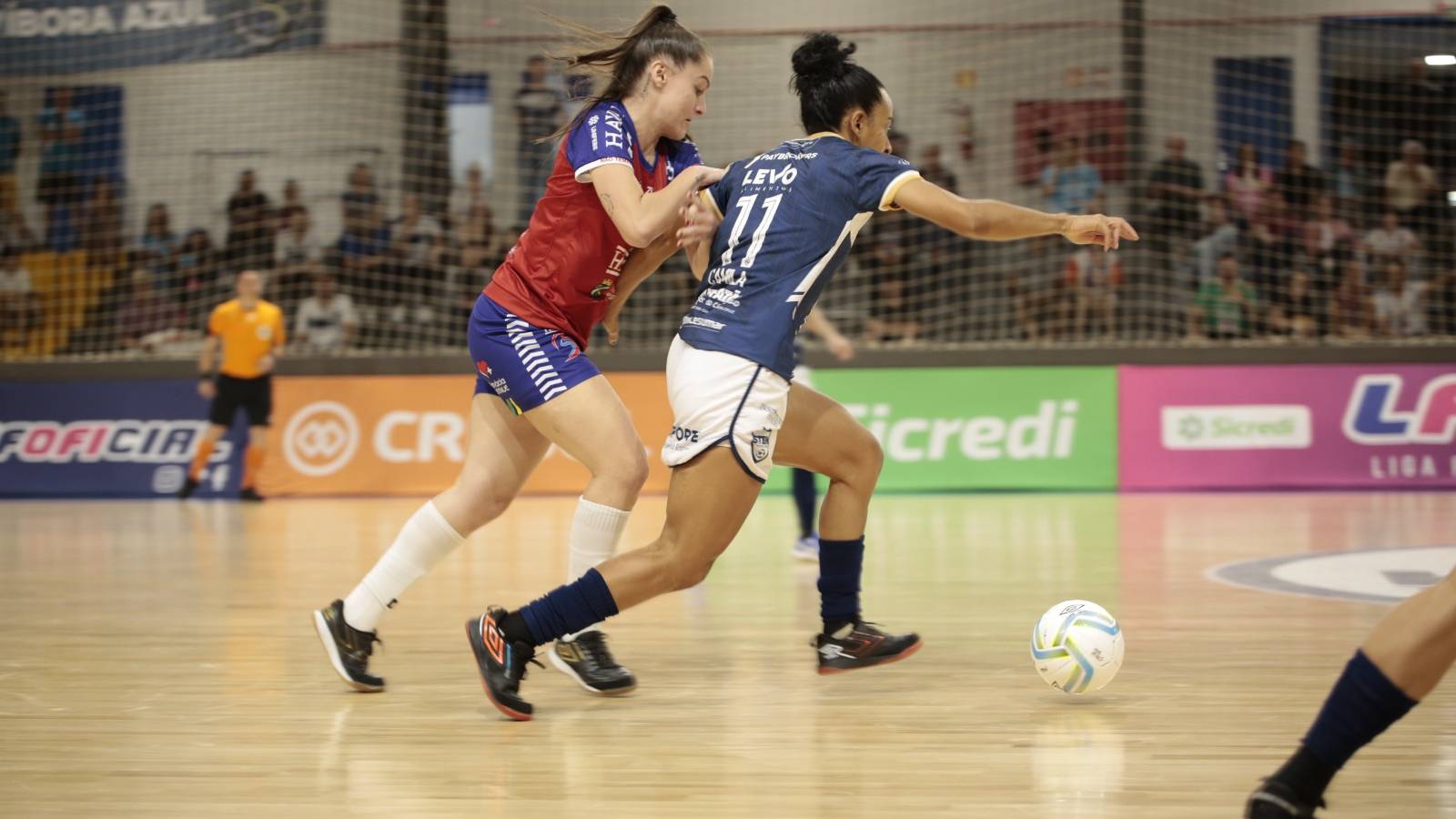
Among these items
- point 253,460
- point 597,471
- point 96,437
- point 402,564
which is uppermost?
point 597,471

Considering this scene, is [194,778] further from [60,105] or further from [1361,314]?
[60,105]

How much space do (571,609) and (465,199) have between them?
30.4ft

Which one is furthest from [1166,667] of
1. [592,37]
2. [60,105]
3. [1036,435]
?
[60,105]

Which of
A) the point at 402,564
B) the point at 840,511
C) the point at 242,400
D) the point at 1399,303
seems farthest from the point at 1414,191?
the point at 402,564

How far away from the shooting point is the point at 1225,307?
1156 cm

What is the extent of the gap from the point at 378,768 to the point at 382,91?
35.6ft

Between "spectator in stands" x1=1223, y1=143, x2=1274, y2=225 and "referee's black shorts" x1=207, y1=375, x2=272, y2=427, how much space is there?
835 cm

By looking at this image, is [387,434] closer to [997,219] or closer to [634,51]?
[634,51]

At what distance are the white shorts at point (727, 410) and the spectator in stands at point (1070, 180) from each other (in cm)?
879

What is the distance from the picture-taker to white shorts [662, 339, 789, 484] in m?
3.81

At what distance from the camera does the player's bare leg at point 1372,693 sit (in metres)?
2.57

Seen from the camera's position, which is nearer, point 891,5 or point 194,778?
point 194,778

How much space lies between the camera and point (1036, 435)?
1107cm

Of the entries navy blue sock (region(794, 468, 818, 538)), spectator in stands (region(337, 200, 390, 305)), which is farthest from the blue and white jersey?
spectator in stands (region(337, 200, 390, 305))
